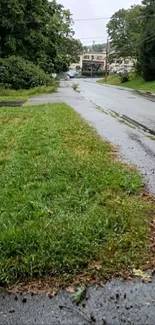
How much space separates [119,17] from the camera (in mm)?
66250

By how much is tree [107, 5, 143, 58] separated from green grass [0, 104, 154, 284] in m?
50.2

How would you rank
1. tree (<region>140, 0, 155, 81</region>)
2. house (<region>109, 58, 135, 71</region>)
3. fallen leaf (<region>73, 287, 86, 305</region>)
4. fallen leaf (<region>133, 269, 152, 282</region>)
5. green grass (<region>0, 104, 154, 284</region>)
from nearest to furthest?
fallen leaf (<region>73, 287, 86, 305</region>) → fallen leaf (<region>133, 269, 152, 282</region>) → green grass (<region>0, 104, 154, 284</region>) → tree (<region>140, 0, 155, 81</region>) → house (<region>109, 58, 135, 71</region>)

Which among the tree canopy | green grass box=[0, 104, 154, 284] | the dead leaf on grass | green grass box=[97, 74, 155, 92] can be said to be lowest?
green grass box=[97, 74, 155, 92]

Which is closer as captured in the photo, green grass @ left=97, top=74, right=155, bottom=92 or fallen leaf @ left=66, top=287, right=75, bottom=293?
fallen leaf @ left=66, top=287, right=75, bottom=293

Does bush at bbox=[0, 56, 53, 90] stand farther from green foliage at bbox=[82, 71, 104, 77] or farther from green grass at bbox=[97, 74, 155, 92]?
green foliage at bbox=[82, 71, 104, 77]

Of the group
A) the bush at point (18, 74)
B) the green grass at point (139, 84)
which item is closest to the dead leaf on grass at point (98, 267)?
the bush at point (18, 74)

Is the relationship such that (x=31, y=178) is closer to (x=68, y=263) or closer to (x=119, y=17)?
(x=68, y=263)

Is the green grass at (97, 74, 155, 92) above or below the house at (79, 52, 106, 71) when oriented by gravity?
below

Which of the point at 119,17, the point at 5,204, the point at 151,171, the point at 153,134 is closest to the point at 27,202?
the point at 5,204

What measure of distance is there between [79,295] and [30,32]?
2655cm

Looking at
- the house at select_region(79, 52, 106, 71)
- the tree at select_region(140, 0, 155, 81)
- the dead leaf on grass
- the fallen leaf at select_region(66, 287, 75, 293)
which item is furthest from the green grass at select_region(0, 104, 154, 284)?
the house at select_region(79, 52, 106, 71)

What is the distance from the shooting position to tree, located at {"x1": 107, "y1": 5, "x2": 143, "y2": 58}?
55312 millimetres

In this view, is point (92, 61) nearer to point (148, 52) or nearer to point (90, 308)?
point (148, 52)

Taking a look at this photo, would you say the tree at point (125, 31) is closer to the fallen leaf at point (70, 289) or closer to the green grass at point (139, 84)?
the green grass at point (139, 84)
